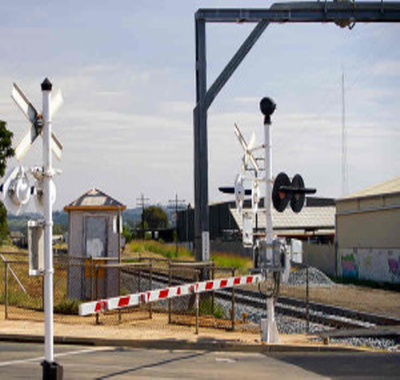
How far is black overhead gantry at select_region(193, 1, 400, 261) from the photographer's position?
23750 mm

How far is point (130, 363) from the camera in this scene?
42.9 feet

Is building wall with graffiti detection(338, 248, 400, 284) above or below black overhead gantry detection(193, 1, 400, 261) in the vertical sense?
below

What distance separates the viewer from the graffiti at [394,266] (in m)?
39.1

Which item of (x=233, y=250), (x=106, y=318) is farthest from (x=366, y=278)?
(x=106, y=318)

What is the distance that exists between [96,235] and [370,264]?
24197 mm

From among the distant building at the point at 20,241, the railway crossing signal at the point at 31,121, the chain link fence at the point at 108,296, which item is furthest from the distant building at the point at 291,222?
the railway crossing signal at the point at 31,121

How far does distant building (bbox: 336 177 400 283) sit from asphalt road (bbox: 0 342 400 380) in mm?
26186

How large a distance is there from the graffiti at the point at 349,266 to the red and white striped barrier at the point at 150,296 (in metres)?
29.2

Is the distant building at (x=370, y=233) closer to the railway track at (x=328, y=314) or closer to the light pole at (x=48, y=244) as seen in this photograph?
the railway track at (x=328, y=314)

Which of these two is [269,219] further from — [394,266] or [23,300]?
[394,266]

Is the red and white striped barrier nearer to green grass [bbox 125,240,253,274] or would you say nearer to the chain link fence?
the chain link fence

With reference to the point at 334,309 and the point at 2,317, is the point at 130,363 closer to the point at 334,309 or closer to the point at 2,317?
the point at 2,317

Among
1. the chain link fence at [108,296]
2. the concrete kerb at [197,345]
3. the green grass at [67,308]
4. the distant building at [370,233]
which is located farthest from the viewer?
the distant building at [370,233]

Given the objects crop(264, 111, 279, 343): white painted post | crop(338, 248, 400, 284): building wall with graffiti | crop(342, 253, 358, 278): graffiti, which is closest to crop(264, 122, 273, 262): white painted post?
crop(264, 111, 279, 343): white painted post
